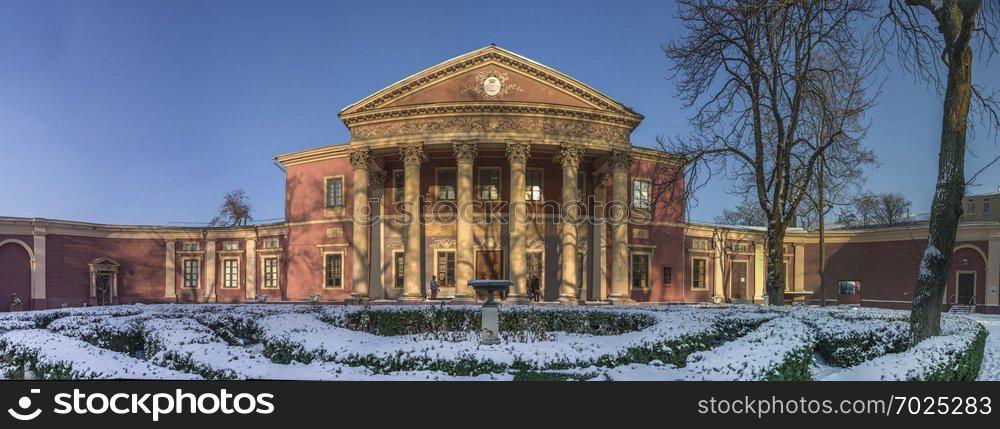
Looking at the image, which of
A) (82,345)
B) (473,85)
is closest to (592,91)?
(473,85)

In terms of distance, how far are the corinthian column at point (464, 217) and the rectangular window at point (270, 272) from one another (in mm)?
13796

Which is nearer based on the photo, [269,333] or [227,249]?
[269,333]

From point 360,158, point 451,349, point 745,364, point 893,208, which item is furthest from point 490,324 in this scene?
point 893,208

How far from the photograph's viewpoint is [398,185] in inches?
1145

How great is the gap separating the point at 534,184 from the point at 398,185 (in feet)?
23.0

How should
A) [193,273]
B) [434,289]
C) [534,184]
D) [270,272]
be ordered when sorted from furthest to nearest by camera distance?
[193,273] < [270,272] < [534,184] < [434,289]

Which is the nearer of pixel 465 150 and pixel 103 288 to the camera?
pixel 465 150

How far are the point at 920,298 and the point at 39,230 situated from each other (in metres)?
38.3

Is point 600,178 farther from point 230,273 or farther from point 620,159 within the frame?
point 230,273

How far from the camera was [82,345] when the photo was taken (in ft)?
30.3

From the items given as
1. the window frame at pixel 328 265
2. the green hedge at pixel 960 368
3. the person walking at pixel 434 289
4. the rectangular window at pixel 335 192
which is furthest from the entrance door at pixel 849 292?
the rectangular window at pixel 335 192

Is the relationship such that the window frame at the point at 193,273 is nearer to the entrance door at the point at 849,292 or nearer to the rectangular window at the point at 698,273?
the rectangular window at the point at 698,273

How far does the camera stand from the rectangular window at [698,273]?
3272cm

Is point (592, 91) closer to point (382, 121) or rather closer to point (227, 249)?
point (382, 121)
